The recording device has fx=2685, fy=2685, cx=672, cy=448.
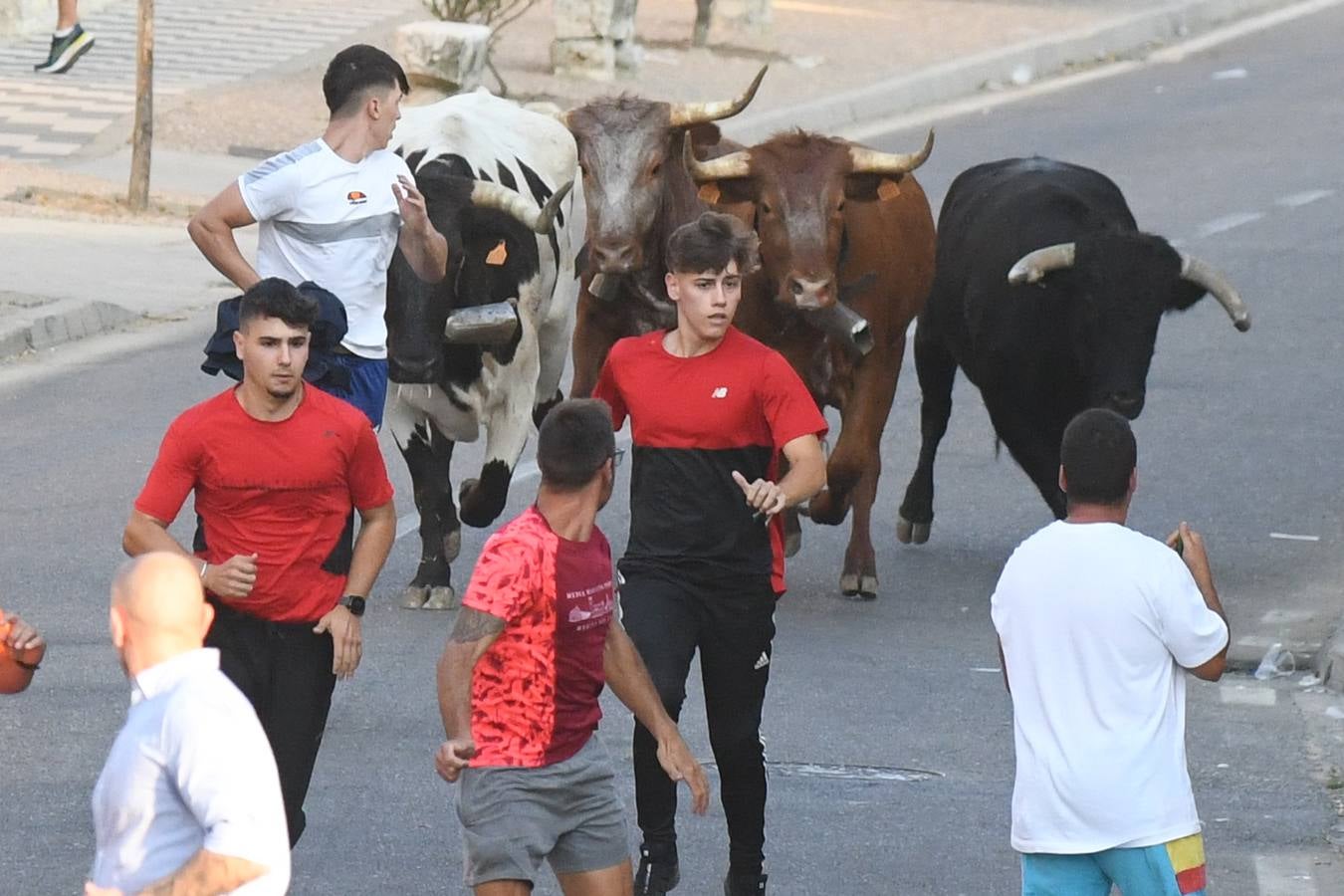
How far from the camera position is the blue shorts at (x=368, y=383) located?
8984mm

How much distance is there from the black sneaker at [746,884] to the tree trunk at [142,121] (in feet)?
45.4

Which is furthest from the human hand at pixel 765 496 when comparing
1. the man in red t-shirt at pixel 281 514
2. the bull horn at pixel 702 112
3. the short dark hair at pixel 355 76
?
the bull horn at pixel 702 112

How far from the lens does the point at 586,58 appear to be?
2769 centimetres

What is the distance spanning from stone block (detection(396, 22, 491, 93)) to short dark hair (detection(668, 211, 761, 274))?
18039 millimetres

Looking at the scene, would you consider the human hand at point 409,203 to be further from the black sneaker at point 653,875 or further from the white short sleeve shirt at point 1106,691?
the white short sleeve shirt at point 1106,691

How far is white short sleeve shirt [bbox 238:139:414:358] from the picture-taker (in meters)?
8.86

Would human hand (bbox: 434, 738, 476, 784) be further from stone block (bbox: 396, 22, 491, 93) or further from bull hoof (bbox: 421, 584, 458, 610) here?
stone block (bbox: 396, 22, 491, 93)

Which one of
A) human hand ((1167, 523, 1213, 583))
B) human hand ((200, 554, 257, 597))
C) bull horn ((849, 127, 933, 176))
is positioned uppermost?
human hand ((1167, 523, 1213, 583))

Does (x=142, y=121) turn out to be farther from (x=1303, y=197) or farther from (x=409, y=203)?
(x=409, y=203)

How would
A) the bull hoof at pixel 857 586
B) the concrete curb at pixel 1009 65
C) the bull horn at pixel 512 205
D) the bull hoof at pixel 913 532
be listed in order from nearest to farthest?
1. the bull horn at pixel 512 205
2. the bull hoof at pixel 857 586
3. the bull hoof at pixel 913 532
4. the concrete curb at pixel 1009 65

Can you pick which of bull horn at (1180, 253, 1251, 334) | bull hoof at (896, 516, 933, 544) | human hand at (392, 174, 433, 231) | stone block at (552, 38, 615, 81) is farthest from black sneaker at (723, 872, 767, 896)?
stone block at (552, 38, 615, 81)

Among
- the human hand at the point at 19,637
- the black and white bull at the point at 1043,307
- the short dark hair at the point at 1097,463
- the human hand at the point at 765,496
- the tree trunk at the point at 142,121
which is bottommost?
the tree trunk at the point at 142,121

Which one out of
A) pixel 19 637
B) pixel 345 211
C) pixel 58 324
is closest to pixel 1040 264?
pixel 345 211

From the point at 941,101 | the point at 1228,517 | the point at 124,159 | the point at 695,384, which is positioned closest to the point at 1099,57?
the point at 941,101
